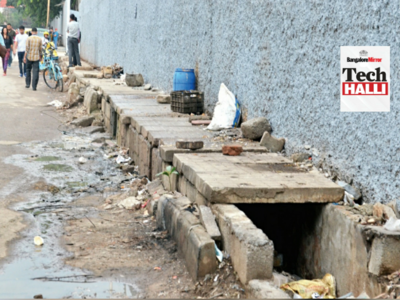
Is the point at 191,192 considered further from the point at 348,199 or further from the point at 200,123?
the point at 200,123

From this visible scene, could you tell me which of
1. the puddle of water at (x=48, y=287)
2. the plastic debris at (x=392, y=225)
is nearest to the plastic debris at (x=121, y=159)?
the puddle of water at (x=48, y=287)

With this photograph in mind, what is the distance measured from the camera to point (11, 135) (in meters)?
9.45

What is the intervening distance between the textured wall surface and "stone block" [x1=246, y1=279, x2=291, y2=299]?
1100 mm

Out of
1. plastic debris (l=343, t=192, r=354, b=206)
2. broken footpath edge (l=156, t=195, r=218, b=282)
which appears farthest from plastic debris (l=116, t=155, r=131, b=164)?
plastic debris (l=343, t=192, r=354, b=206)

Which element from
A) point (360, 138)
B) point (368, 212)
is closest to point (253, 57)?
point (360, 138)

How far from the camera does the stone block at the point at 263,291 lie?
291 centimetres

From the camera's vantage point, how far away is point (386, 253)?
3.19 m

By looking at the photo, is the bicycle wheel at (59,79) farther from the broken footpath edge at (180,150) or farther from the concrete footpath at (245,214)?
the broken footpath edge at (180,150)

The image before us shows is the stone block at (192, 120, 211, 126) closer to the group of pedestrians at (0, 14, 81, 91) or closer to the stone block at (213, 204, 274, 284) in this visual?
the stone block at (213, 204, 274, 284)

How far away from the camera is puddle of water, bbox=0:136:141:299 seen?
356 cm

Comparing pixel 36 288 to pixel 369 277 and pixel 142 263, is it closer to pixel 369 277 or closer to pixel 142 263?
pixel 142 263

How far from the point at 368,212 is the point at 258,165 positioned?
4.14ft

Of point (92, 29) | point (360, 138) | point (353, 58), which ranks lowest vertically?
point (360, 138)

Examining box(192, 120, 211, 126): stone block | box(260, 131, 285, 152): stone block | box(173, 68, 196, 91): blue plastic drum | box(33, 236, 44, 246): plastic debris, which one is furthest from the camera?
box(173, 68, 196, 91): blue plastic drum
